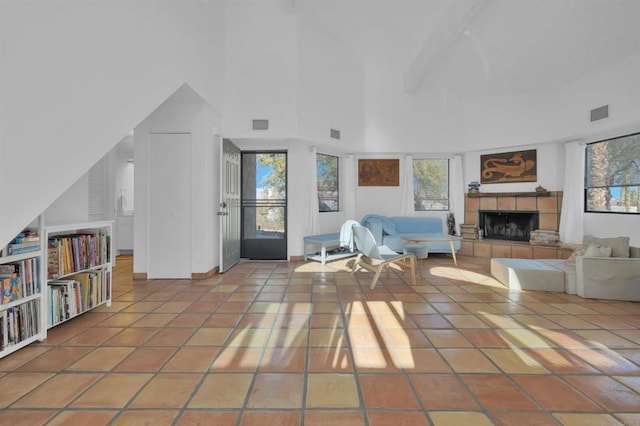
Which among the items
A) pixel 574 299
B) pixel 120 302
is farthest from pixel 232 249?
pixel 574 299

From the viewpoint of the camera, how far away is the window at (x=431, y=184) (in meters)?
7.39

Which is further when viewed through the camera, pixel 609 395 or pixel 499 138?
pixel 499 138

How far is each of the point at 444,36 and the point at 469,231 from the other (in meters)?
3.95

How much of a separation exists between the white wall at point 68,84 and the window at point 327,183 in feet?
12.6

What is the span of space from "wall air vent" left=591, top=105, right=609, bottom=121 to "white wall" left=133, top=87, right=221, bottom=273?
6174 mm

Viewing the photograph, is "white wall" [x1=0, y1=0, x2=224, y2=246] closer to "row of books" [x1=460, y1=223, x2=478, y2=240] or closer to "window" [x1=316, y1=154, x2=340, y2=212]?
"window" [x1=316, y1=154, x2=340, y2=212]

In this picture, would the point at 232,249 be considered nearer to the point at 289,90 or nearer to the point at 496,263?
the point at 289,90

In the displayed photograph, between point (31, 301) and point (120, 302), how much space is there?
3.67 ft

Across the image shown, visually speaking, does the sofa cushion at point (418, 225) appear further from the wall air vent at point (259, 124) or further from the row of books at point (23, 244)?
the row of books at point (23, 244)

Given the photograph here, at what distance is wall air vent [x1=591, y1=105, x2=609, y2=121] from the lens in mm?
4995

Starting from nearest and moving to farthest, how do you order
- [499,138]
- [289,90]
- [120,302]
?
[120,302] < [289,90] < [499,138]

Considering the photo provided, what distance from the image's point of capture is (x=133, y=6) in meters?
2.95

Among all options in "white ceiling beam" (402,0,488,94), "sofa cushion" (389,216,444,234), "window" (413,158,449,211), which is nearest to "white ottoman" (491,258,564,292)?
"sofa cushion" (389,216,444,234)

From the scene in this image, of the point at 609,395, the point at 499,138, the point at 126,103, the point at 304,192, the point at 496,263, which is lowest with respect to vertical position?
the point at 609,395
